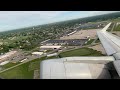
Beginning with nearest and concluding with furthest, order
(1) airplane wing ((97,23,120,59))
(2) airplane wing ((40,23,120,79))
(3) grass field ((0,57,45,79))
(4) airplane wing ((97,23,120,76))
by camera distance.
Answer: (2) airplane wing ((40,23,120,79)) < (4) airplane wing ((97,23,120,76)) < (1) airplane wing ((97,23,120,59)) < (3) grass field ((0,57,45,79))

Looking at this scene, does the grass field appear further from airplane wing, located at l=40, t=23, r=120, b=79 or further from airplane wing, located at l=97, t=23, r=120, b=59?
airplane wing, located at l=40, t=23, r=120, b=79

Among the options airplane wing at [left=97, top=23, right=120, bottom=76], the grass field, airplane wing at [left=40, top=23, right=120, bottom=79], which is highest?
airplane wing at [left=97, top=23, right=120, bottom=76]

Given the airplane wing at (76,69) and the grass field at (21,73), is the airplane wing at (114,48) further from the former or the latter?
the grass field at (21,73)

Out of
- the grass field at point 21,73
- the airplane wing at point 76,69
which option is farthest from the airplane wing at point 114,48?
the grass field at point 21,73

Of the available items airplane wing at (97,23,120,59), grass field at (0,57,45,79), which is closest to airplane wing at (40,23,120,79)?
airplane wing at (97,23,120,59)

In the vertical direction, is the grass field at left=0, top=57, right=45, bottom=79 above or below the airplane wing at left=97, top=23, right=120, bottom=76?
below

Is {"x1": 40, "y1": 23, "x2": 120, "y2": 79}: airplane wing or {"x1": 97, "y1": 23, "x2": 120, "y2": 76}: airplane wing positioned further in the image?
{"x1": 97, "y1": 23, "x2": 120, "y2": 76}: airplane wing
